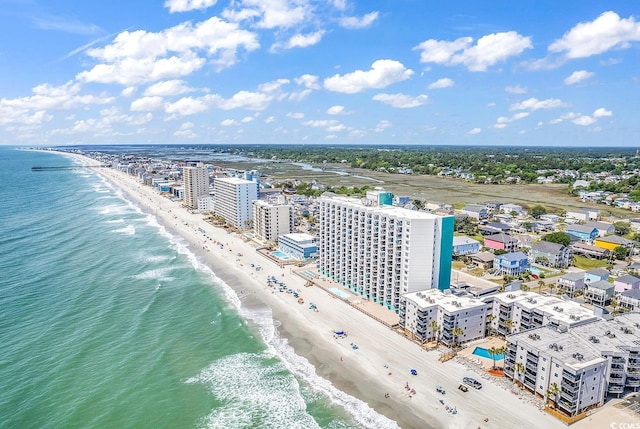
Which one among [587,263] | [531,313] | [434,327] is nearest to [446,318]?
[434,327]

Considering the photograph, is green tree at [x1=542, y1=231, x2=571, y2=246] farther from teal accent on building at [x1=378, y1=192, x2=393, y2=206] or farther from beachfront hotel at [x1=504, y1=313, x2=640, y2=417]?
beachfront hotel at [x1=504, y1=313, x2=640, y2=417]

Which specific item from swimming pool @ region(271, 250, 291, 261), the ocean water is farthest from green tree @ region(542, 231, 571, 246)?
the ocean water

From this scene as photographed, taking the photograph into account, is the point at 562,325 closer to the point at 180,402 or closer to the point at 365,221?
the point at 365,221

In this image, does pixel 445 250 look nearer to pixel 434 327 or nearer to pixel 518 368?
pixel 434 327

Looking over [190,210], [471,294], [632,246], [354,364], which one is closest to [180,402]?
[354,364]

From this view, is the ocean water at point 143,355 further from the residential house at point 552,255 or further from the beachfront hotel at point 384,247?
the residential house at point 552,255
